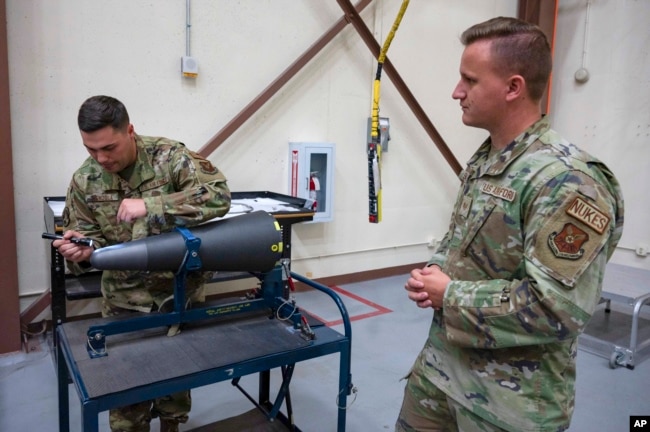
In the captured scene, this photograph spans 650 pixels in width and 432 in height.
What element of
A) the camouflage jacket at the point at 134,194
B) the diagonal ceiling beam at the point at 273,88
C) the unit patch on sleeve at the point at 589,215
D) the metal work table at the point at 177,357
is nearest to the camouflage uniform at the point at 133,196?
the camouflage jacket at the point at 134,194

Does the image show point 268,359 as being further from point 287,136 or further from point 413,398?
point 287,136

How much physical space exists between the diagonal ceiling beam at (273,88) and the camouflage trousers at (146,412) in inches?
70.3

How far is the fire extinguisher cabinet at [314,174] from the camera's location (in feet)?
12.7

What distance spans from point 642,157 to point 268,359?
173 inches

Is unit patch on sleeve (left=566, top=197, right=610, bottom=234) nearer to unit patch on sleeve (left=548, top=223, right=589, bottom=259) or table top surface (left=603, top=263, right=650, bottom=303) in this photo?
unit patch on sleeve (left=548, top=223, right=589, bottom=259)

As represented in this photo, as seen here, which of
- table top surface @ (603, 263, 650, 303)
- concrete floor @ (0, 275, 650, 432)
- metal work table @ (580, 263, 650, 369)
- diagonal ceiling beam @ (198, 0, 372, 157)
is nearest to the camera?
concrete floor @ (0, 275, 650, 432)

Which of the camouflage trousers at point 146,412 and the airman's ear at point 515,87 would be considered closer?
the airman's ear at point 515,87

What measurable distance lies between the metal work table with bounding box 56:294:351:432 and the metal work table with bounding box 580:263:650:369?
219 cm

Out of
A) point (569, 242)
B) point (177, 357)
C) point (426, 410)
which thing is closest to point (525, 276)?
point (569, 242)

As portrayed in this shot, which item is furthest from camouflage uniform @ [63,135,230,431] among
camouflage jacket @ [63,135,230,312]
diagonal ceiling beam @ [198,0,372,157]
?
diagonal ceiling beam @ [198,0,372,157]

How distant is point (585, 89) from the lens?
4.89m

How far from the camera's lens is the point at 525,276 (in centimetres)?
Result: 106

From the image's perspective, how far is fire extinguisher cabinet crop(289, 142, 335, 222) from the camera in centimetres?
388

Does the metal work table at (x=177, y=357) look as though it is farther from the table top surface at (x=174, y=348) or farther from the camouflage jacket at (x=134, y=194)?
the camouflage jacket at (x=134, y=194)
